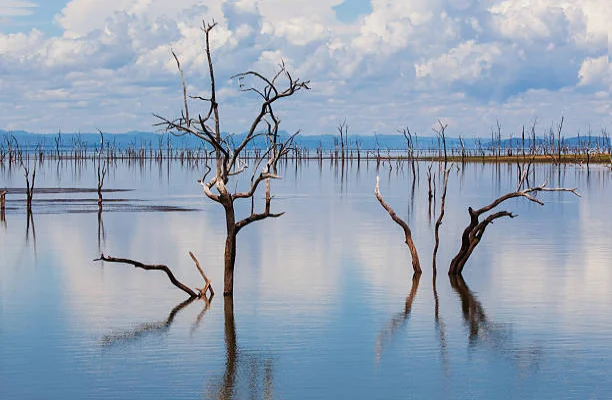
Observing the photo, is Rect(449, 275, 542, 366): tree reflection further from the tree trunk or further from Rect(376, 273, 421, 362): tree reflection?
the tree trunk

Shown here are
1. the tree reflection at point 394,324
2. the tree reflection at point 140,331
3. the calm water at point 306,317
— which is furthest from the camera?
the tree reflection at point 140,331

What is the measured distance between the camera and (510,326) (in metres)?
16.8

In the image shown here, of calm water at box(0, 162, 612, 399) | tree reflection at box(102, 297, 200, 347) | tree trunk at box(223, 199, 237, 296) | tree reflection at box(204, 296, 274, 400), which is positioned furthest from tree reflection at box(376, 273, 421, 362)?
tree reflection at box(102, 297, 200, 347)

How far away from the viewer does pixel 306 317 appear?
17359mm

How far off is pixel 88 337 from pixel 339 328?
13.5ft

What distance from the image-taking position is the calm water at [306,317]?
42.5ft

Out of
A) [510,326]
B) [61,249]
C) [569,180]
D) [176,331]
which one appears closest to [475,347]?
[510,326]

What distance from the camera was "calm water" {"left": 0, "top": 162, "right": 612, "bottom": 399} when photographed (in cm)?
1296

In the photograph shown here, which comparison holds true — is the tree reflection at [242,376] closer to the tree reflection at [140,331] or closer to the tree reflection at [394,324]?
the tree reflection at [140,331]

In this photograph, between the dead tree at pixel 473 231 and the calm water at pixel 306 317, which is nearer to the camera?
the calm water at pixel 306 317

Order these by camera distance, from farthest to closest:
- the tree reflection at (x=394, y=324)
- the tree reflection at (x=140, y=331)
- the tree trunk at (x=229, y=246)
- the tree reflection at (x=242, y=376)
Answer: the tree trunk at (x=229, y=246) → the tree reflection at (x=140, y=331) → the tree reflection at (x=394, y=324) → the tree reflection at (x=242, y=376)

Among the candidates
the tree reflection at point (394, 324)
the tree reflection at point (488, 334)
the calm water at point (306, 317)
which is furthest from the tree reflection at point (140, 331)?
the tree reflection at point (488, 334)

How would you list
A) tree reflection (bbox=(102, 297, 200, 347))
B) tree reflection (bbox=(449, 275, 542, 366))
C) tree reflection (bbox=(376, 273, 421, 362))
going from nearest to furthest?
tree reflection (bbox=(449, 275, 542, 366)) → tree reflection (bbox=(376, 273, 421, 362)) → tree reflection (bbox=(102, 297, 200, 347))

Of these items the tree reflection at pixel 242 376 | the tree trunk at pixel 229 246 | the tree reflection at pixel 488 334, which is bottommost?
the tree reflection at pixel 242 376
